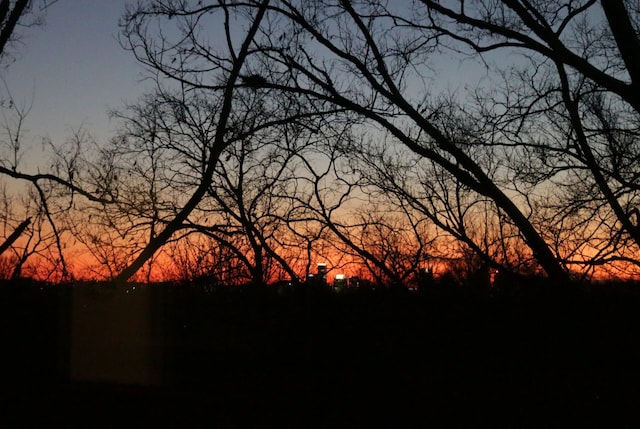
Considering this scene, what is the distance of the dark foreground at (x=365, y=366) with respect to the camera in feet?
17.7

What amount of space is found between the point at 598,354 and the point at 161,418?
4.11 meters

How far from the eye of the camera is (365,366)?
615 centimetres

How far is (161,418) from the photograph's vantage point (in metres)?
6.49

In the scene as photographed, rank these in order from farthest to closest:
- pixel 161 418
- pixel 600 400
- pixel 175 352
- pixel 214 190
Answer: pixel 214 190 < pixel 175 352 < pixel 161 418 < pixel 600 400

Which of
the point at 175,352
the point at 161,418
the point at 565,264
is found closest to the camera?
the point at 161,418

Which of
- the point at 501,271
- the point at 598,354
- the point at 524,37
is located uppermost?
the point at 524,37

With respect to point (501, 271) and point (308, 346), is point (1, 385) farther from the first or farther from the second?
point (501, 271)

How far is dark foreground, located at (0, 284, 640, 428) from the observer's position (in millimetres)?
5387

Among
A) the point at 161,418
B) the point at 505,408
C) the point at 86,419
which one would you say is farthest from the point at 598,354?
the point at 86,419

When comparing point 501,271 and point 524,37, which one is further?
point 524,37

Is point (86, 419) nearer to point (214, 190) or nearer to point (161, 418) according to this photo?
point (161, 418)

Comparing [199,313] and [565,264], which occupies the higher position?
[565,264]

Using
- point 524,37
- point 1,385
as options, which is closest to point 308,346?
point 1,385

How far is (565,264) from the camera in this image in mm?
11758
